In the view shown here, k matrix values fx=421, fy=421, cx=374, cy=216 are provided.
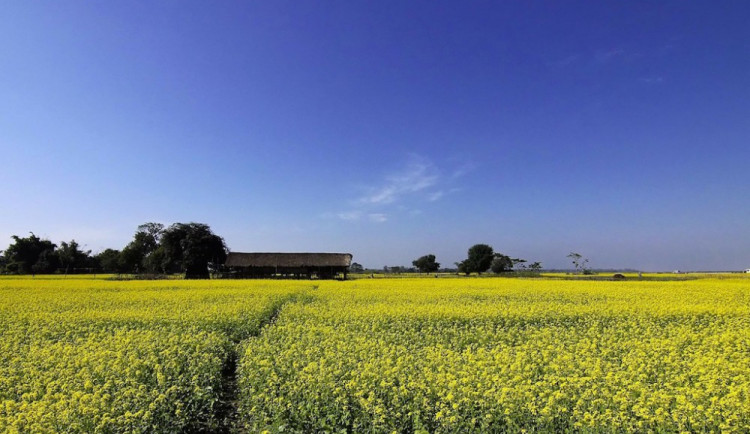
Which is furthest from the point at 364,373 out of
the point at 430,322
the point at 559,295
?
the point at 559,295

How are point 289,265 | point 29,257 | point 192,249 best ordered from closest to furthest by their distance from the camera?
point 289,265, point 192,249, point 29,257

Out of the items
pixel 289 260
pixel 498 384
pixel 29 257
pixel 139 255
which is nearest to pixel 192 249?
pixel 289 260

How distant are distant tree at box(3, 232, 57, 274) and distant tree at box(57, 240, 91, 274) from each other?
1.26 m

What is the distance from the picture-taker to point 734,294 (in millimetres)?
24266

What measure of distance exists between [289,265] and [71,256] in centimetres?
5577

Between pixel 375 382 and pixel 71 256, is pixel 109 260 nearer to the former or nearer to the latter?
pixel 71 256

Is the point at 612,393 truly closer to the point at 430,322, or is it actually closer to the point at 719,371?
the point at 719,371

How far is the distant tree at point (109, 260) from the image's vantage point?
85.6m

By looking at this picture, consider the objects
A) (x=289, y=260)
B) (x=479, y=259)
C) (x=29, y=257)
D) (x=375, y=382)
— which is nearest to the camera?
(x=375, y=382)

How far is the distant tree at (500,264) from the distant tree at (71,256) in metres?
96.5

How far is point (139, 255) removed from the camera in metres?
86.6

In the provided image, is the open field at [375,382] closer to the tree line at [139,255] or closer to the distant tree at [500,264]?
the tree line at [139,255]

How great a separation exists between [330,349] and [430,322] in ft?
19.4

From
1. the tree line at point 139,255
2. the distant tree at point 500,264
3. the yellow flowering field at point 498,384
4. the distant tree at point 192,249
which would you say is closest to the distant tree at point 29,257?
the tree line at point 139,255
